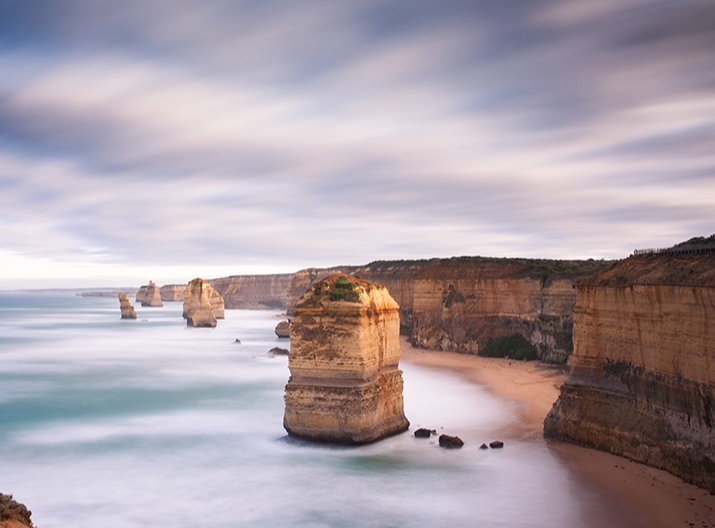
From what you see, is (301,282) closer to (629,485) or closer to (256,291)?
(256,291)

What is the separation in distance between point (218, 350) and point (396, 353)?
3520 cm

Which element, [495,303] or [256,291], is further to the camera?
[256,291]

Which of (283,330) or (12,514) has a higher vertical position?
(12,514)

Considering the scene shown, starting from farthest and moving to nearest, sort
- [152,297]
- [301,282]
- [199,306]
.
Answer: [152,297], [301,282], [199,306]

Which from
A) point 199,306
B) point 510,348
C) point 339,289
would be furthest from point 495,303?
point 199,306

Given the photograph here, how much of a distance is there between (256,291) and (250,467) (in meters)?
132

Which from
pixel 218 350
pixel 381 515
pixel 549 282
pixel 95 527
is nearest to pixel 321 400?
pixel 381 515

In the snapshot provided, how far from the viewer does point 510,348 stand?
148 feet

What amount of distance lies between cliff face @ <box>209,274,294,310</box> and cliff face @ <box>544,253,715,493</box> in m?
125

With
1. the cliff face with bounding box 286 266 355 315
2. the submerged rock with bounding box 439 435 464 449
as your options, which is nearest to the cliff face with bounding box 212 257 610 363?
the submerged rock with bounding box 439 435 464 449

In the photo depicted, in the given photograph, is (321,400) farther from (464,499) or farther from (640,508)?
(640,508)

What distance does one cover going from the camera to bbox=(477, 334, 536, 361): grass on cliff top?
4366cm

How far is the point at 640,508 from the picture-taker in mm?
15125

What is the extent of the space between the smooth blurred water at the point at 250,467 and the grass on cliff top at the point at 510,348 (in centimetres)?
1084
